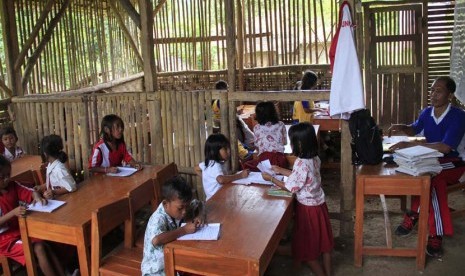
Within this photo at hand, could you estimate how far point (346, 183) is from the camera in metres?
4.46

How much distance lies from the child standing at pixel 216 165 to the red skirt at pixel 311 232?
691 millimetres

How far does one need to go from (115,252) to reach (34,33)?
4.49m

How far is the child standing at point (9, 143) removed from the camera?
5.22 m

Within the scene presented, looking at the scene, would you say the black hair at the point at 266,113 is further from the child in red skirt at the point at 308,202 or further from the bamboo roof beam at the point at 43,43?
the bamboo roof beam at the point at 43,43

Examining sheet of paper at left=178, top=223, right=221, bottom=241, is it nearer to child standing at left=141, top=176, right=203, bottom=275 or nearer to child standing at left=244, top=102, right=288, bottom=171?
child standing at left=141, top=176, right=203, bottom=275

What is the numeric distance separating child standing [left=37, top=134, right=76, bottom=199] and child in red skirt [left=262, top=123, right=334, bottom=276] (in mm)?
1804

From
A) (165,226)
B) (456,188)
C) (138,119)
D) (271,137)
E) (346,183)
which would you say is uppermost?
(138,119)

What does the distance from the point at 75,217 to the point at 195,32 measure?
27.0ft

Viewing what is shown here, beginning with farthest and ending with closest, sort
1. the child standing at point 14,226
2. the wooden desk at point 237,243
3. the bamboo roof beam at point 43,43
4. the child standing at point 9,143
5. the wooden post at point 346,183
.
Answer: the bamboo roof beam at point 43,43
the child standing at point 9,143
the wooden post at point 346,183
the child standing at point 14,226
the wooden desk at point 237,243

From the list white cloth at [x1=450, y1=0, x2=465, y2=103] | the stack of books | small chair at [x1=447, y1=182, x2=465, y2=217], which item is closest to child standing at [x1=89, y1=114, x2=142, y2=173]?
the stack of books

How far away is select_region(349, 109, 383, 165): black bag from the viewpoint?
13.4 feet

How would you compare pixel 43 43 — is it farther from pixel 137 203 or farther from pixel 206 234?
pixel 206 234

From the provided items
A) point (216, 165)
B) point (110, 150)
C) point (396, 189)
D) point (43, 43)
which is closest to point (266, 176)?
point (216, 165)

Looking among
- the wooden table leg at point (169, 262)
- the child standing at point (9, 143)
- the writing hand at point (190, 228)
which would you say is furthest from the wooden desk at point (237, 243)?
the child standing at point (9, 143)
